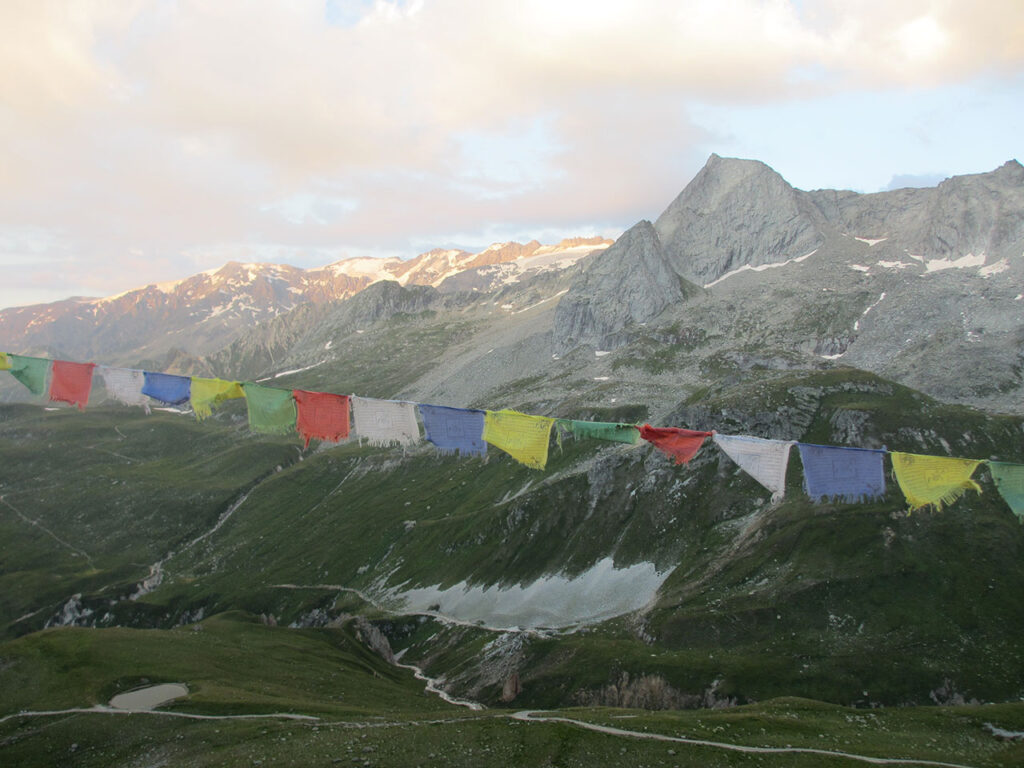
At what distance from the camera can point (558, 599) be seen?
286ft

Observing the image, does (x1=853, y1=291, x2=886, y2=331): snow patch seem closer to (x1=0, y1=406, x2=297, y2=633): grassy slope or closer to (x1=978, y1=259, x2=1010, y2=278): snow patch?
(x1=978, y1=259, x2=1010, y2=278): snow patch

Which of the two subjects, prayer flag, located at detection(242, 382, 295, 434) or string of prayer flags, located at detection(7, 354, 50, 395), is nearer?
prayer flag, located at detection(242, 382, 295, 434)

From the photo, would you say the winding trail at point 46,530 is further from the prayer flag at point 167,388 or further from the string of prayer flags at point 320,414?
the string of prayer flags at point 320,414

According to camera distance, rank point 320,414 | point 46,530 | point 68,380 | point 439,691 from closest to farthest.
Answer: point 320,414, point 68,380, point 439,691, point 46,530

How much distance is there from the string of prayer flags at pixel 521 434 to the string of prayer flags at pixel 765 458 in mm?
7727

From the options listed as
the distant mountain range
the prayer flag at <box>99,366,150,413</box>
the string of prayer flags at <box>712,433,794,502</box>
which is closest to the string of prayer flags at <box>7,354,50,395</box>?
the prayer flag at <box>99,366,150,413</box>

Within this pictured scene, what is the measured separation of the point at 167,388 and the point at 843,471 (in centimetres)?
3419

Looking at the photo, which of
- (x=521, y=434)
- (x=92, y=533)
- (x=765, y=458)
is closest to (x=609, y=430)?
(x=521, y=434)

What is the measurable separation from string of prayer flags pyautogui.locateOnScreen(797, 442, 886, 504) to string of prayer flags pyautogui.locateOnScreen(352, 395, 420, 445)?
18.4 m

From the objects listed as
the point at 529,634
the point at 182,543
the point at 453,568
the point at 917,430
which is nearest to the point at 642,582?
the point at 529,634

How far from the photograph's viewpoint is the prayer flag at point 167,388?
35.7 meters

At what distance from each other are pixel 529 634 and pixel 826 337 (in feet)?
481

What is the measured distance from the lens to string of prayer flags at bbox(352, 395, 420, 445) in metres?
33.5

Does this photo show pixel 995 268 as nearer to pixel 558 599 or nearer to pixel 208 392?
pixel 558 599
